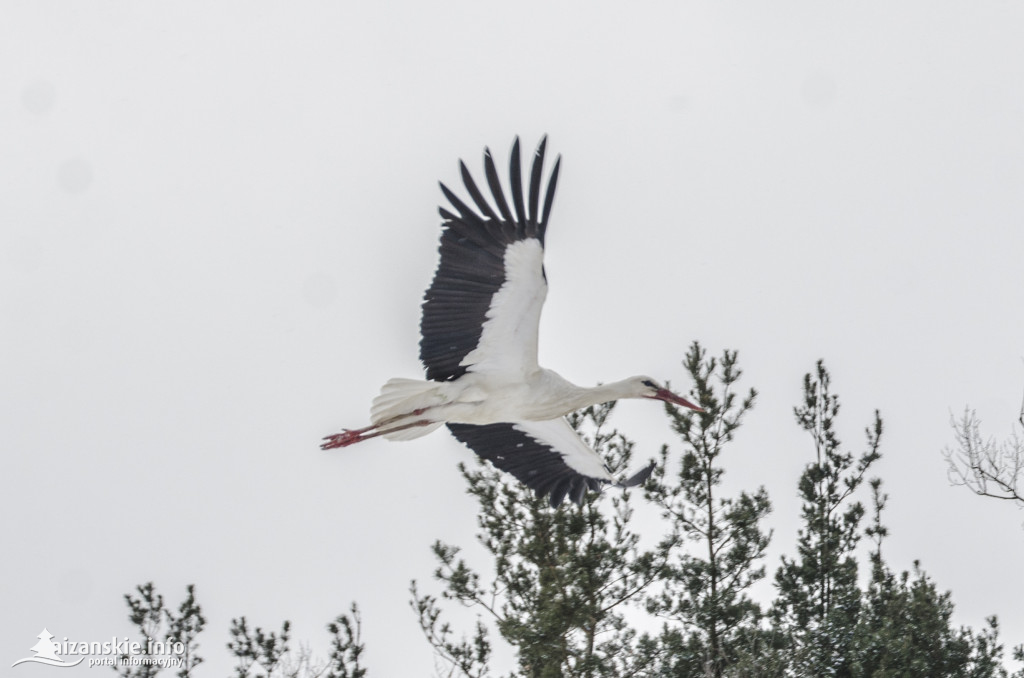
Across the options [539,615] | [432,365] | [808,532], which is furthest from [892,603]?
[432,365]

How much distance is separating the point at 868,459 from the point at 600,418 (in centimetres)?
522

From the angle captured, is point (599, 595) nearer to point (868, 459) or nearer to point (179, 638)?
point (179, 638)

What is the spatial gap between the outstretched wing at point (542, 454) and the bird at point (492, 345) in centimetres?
2

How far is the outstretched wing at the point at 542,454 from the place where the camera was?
1255 cm

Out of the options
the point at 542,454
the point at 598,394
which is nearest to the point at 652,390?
the point at 598,394

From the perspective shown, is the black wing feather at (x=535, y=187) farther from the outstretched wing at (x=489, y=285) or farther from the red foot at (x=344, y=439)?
the red foot at (x=344, y=439)

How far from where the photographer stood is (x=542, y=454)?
1272 cm

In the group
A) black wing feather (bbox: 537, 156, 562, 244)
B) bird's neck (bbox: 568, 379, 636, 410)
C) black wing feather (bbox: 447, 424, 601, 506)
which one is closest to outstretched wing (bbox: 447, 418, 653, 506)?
black wing feather (bbox: 447, 424, 601, 506)

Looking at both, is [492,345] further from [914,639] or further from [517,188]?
[914,639]

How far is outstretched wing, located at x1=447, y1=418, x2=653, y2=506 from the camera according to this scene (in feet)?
41.2

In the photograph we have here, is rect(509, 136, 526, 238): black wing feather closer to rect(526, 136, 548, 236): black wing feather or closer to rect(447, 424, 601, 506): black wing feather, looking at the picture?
rect(526, 136, 548, 236): black wing feather

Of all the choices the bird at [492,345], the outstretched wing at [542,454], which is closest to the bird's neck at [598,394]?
the bird at [492,345]

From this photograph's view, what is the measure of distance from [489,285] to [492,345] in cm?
57

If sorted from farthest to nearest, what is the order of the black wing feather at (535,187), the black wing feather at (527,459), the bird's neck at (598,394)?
1. the black wing feather at (527,459)
2. the bird's neck at (598,394)
3. the black wing feather at (535,187)
